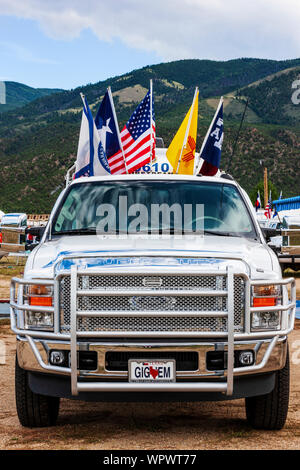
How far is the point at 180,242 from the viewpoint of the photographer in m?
5.39

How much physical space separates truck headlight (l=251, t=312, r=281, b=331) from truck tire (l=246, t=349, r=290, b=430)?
0.45m

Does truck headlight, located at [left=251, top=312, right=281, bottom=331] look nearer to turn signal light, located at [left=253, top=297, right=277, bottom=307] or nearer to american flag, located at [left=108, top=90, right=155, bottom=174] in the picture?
turn signal light, located at [left=253, top=297, right=277, bottom=307]

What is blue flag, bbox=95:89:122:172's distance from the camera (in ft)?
42.5

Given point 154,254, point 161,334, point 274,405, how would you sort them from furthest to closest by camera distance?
point 274,405 < point 154,254 < point 161,334

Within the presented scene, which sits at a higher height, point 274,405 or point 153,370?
point 153,370

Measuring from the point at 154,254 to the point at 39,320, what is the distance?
0.94 metres

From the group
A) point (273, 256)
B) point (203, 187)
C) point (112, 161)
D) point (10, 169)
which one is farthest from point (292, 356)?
point (10, 169)

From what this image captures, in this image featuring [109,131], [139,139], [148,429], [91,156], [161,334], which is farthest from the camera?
[139,139]

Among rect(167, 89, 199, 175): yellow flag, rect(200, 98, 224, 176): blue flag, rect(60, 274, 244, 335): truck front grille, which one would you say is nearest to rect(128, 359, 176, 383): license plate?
rect(60, 274, 244, 335): truck front grille

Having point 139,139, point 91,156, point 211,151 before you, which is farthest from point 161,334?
point 139,139

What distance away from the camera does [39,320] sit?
501cm

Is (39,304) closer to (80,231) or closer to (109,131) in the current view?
(80,231)

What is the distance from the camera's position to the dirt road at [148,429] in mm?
5020

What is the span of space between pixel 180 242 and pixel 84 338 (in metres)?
1.10
